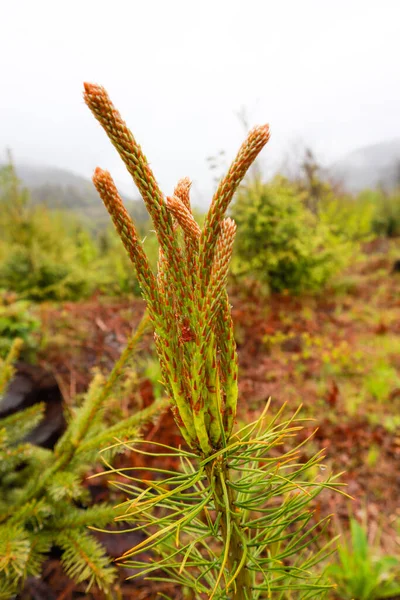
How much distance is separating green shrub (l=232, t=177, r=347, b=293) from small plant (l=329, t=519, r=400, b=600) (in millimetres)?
5090

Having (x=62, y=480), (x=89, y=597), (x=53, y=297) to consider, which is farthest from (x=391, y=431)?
(x=53, y=297)

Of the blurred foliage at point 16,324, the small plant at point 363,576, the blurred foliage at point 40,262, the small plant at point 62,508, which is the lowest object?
the small plant at point 363,576

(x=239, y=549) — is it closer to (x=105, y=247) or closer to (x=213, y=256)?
(x=213, y=256)

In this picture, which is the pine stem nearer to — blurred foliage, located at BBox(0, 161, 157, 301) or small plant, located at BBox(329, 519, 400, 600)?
small plant, located at BBox(329, 519, 400, 600)

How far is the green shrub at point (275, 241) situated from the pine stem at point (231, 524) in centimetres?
624

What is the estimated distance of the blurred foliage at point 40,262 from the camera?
764 cm

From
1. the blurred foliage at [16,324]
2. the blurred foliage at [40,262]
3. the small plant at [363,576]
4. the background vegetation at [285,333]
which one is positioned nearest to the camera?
the small plant at [363,576]

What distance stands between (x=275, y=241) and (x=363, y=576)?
563cm

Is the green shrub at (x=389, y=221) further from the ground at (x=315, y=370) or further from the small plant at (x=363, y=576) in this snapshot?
the small plant at (x=363, y=576)

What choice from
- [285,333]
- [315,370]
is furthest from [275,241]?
[315,370]

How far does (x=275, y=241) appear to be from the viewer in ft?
23.0

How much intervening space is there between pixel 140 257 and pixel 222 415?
38cm

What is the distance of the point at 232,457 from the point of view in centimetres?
76

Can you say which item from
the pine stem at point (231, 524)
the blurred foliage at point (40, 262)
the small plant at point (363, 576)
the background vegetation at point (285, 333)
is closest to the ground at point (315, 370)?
the background vegetation at point (285, 333)
